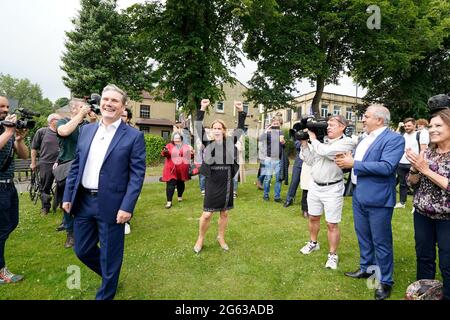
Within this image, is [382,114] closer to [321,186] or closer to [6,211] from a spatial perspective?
[321,186]

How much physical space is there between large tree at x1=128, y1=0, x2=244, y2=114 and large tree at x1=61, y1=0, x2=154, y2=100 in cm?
321

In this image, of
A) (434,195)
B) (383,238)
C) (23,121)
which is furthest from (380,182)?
(23,121)

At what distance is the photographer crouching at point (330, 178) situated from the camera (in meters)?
3.89

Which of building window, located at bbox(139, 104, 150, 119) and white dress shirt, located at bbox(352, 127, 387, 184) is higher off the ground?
building window, located at bbox(139, 104, 150, 119)

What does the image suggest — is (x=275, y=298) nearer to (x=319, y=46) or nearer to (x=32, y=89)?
(x=319, y=46)

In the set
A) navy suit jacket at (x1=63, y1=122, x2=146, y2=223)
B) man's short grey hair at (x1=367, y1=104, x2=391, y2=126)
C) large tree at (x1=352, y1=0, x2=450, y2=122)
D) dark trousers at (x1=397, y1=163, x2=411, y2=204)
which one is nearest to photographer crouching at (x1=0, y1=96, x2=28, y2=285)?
navy suit jacket at (x1=63, y1=122, x2=146, y2=223)

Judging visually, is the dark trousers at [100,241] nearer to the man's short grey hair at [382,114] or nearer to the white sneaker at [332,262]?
the white sneaker at [332,262]

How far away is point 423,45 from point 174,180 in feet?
71.3

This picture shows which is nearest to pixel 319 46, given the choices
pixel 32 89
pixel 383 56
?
pixel 383 56

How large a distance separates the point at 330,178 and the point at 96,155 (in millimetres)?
3142

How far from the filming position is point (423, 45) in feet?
65.6

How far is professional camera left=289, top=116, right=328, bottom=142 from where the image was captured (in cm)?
398

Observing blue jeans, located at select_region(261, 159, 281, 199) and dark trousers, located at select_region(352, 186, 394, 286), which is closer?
dark trousers, located at select_region(352, 186, 394, 286)

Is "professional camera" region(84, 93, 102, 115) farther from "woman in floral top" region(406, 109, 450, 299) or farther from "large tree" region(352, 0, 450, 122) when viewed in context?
"large tree" region(352, 0, 450, 122)
